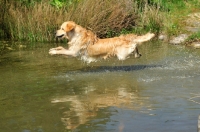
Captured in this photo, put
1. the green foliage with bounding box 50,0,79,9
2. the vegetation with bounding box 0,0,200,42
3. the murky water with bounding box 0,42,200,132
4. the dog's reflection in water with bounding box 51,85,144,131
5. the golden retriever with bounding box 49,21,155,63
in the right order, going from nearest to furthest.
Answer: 1. the murky water with bounding box 0,42,200,132
2. the dog's reflection in water with bounding box 51,85,144,131
3. the golden retriever with bounding box 49,21,155,63
4. the vegetation with bounding box 0,0,200,42
5. the green foliage with bounding box 50,0,79,9

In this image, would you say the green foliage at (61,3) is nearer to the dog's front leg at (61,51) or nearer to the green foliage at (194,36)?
the green foliage at (194,36)

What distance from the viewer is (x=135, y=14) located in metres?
14.8

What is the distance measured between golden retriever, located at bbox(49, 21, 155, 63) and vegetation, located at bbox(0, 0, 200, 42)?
3.92 meters

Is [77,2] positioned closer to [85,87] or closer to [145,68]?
[145,68]

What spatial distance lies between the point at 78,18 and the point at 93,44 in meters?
4.16

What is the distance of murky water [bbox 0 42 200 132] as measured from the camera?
222 inches

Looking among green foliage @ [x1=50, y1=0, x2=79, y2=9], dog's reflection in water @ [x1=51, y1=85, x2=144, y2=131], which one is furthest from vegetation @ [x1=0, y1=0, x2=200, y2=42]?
dog's reflection in water @ [x1=51, y1=85, x2=144, y2=131]

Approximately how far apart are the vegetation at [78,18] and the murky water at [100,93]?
216 centimetres

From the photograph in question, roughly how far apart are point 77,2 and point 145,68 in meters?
5.58

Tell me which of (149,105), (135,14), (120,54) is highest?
(135,14)

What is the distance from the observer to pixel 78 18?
13.5 meters

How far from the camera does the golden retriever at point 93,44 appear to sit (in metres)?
9.34

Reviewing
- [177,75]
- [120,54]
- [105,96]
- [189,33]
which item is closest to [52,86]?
[105,96]

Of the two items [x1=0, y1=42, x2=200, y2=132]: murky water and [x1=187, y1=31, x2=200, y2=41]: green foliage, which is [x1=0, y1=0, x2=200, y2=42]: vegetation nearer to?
[x1=187, y1=31, x2=200, y2=41]: green foliage
